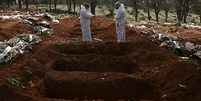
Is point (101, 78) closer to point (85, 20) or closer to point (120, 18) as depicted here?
point (120, 18)

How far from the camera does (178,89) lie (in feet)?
13.0

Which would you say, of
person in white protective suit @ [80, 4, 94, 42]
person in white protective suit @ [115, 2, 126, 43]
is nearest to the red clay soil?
person in white protective suit @ [115, 2, 126, 43]

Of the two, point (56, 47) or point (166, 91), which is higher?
point (56, 47)

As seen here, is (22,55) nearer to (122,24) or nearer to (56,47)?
(56,47)

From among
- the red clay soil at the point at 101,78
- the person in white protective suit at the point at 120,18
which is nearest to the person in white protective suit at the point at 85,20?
the person in white protective suit at the point at 120,18

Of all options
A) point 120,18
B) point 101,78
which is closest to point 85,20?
point 120,18

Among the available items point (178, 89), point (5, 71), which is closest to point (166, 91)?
point (178, 89)

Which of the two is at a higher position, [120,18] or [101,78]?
[120,18]

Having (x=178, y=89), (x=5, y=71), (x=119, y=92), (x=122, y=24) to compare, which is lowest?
(x=119, y=92)

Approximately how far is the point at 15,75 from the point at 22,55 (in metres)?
1.35

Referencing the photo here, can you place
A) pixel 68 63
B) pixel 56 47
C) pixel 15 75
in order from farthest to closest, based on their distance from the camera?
pixel 56 47 → pixel 68 63 → pixel 15 75

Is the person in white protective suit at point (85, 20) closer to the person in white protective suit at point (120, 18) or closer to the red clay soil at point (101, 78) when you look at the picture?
the person in white protective suit at point (120, 18)

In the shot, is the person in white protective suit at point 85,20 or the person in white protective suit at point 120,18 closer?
the person in white protective suit at point 120,18

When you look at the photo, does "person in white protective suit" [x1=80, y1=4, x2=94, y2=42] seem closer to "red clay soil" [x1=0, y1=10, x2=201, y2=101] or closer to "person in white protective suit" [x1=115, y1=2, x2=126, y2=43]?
"person in white protective suit" [x1=115, y1=2, x2=126, y2=43]
